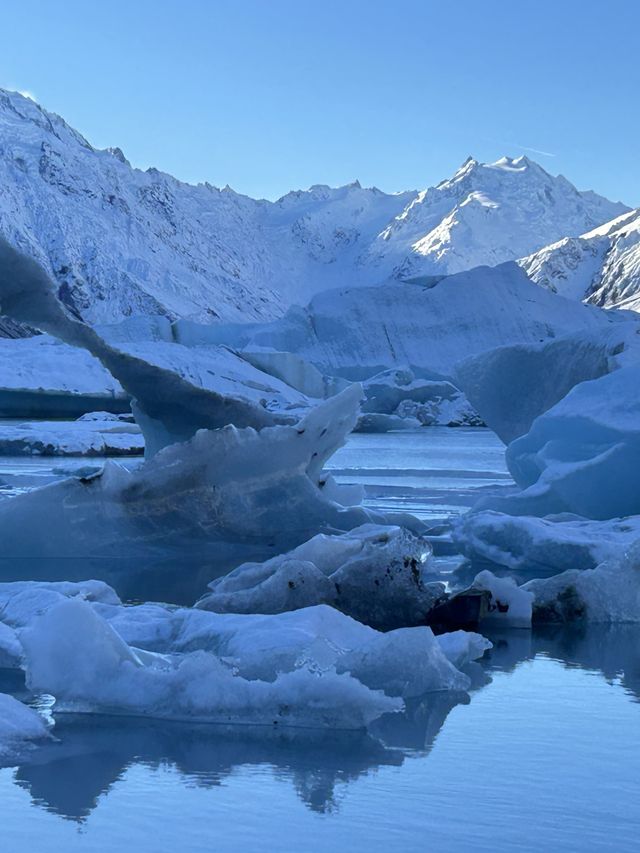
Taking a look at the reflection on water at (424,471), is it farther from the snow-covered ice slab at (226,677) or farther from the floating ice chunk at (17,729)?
the floating ice chunk at (17,729)

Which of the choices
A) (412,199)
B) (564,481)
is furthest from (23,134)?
(564,481)

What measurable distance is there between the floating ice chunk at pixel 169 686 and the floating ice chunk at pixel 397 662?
193 millimetres

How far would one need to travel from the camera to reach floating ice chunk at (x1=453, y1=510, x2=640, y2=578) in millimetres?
5883

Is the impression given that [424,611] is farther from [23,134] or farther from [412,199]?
[412,199]

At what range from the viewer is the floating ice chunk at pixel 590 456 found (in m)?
8.23

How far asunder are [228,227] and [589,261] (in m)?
43.0

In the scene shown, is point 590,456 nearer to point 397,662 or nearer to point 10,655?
point 397,662

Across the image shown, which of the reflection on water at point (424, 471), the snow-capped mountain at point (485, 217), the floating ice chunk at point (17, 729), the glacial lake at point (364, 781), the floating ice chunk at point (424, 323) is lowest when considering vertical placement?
the reflection on water at point (424, 471)

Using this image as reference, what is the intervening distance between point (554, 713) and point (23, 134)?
11746cm

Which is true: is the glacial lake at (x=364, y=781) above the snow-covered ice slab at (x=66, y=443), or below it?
above

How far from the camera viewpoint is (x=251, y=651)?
3.53m

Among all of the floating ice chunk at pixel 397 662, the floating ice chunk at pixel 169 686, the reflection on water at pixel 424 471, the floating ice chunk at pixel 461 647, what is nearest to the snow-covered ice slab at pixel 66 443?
the reflection on water at pixel 424 471

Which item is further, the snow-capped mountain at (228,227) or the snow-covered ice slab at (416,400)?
the snow-capped mountain at (228,227)

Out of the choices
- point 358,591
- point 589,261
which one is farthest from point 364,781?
point 589,261
